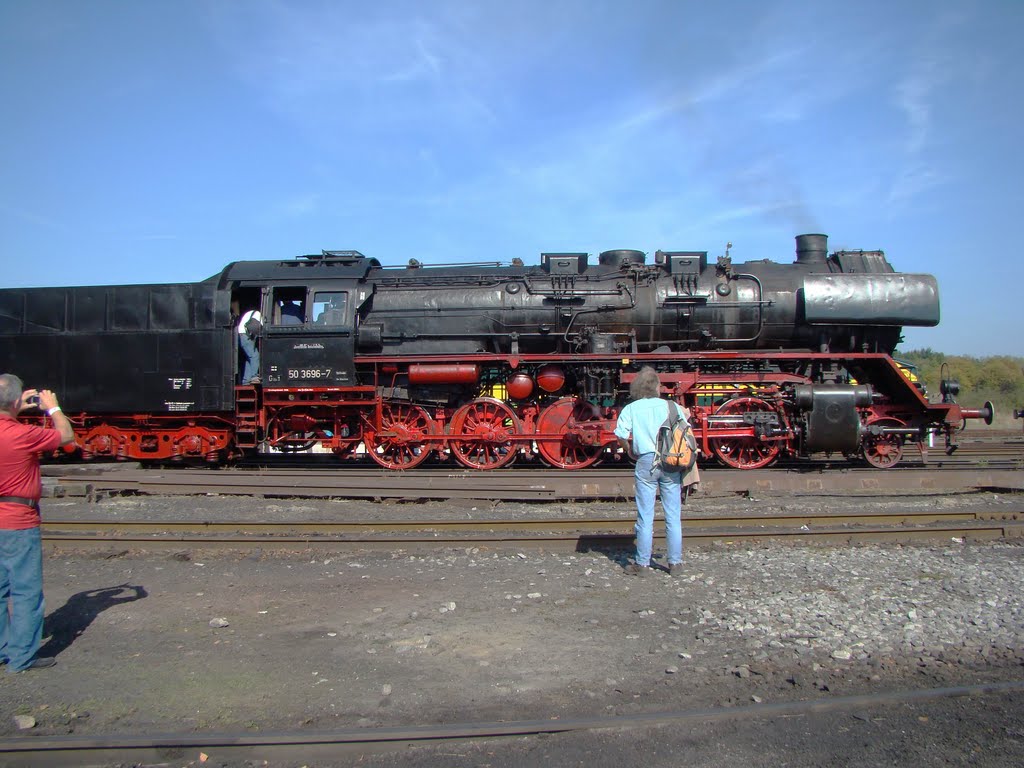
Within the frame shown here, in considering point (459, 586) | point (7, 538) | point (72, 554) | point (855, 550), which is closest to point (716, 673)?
point (459, 586)

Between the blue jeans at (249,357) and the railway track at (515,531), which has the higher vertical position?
the blue jeans at (249,357)

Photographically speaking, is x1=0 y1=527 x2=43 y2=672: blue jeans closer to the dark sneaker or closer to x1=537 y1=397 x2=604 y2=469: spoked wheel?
the dark sneaker

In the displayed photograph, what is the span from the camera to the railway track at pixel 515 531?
724 centimetres

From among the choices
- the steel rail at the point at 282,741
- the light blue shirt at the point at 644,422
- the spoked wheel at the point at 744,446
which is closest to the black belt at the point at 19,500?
the steel rail at the point at 282,741

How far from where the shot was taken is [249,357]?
483 inches

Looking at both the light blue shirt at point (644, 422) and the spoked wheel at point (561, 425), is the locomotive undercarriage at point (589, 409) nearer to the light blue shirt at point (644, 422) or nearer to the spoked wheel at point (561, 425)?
the spoked wheel at point (561, 425)

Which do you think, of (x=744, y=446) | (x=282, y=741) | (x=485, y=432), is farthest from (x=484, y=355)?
(x=282, y=741)

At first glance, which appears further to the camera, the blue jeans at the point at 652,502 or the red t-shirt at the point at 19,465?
the blue jeans at the point at 652,502

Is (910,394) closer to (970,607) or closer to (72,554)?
(970,607)

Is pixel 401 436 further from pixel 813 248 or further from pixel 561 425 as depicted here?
pixel 813 248

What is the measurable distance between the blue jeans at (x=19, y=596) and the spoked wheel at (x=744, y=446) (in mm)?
9184

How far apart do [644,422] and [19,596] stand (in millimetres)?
4626

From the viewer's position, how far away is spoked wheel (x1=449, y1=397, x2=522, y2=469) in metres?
11.7

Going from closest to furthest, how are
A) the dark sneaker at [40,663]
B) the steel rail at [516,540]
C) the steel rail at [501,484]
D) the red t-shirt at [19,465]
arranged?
1. the red t-shirt at [19,465]
2. the dark sneaker at [40,663]
3. the steel rail at [516,540]
4. the steel rail at [501,484]
